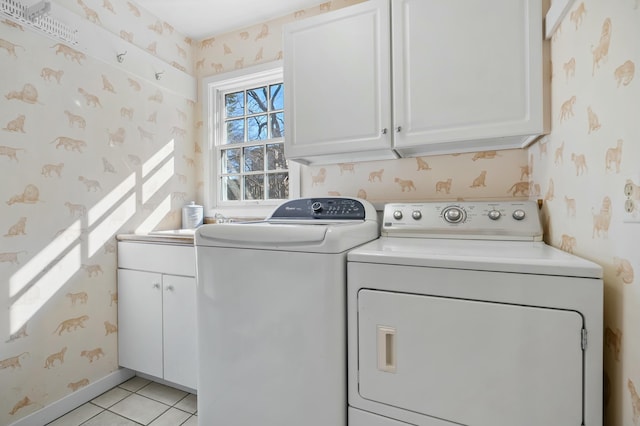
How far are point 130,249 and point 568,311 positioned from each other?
2234 millimetres

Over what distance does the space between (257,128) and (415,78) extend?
1465 mm

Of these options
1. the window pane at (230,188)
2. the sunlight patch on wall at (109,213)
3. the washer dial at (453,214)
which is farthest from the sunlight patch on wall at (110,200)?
the washer dial at (453,214)

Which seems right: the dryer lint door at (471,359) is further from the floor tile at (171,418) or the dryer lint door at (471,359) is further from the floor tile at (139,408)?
the floor tile at (139,408)

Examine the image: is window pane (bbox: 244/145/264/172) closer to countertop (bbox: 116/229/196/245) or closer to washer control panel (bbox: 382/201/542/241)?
countertop (bbox: 116/229/196/245)

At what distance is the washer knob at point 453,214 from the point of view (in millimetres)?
1466

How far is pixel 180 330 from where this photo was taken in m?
1.78

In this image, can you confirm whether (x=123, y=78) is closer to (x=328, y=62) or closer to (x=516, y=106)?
(x=328, y=62)

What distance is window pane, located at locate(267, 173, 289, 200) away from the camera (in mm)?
2416

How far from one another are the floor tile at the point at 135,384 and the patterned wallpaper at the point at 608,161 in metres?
2.36

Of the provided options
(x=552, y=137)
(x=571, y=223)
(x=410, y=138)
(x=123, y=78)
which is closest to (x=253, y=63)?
(x=123, y=78)

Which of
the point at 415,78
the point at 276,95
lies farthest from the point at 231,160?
the point at 415,78

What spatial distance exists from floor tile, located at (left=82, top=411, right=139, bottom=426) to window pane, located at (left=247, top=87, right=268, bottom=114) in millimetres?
2251

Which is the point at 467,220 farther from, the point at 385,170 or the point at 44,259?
the point at 44,259

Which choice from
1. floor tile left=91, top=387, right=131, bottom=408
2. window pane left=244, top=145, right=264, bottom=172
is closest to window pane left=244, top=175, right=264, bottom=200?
window pane left=244, top=145, right=264, bottom=172
